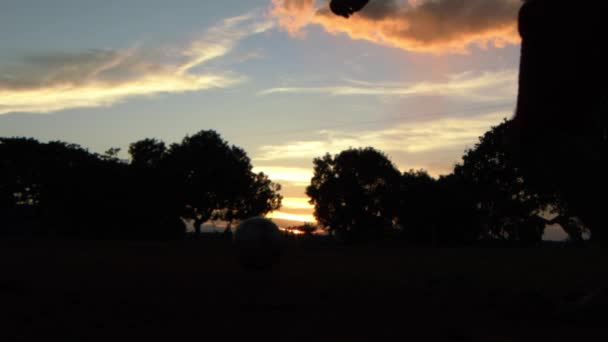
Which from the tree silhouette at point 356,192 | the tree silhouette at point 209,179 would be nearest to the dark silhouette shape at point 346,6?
the tree silhouette at point 209,179

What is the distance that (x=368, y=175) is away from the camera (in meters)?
77.2

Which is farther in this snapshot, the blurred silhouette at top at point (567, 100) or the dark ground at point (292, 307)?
the dark ground at point (292, 307)

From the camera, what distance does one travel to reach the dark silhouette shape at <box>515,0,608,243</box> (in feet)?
5.46

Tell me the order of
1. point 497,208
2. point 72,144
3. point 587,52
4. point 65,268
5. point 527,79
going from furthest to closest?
point 72,144, point 497,208, point 65,268, point 527,79, point 587,52

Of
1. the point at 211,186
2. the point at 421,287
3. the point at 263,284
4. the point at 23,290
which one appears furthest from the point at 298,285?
the point at 211,186

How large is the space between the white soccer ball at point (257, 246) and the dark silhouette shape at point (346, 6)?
8.28 m

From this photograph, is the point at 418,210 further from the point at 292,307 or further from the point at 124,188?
the point at 292,307

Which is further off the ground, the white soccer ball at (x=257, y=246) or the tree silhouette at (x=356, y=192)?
the tree silhouette at (x=356, y=192)

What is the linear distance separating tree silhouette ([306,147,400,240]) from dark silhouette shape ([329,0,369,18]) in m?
71.5

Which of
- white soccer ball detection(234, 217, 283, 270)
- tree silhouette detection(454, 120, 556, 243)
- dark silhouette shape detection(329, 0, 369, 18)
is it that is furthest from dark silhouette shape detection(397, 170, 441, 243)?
dark silhouette shape detection(329, 0, 369, 18)

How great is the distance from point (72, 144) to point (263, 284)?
60.8 metres

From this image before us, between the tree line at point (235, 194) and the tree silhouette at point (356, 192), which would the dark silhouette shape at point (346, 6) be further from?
the tree silhouette at point (356, 192)

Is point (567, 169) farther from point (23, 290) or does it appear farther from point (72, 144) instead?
point (72, 144)

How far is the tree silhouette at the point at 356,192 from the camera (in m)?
74.8
